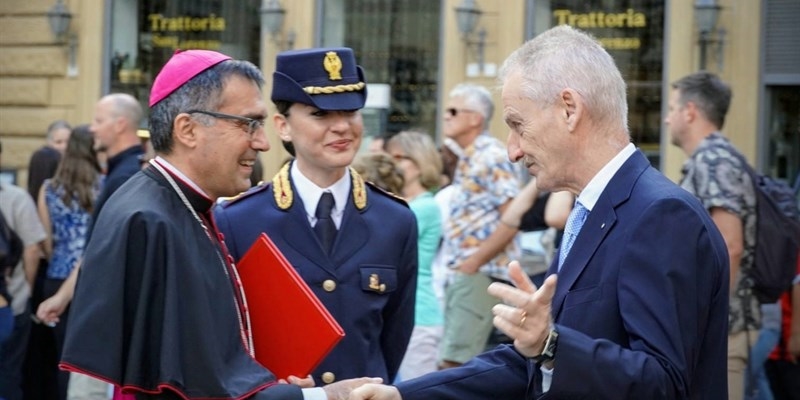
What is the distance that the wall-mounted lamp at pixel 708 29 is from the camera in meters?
13.9

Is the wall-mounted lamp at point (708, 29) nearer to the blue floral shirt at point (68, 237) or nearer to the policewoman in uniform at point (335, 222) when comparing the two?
the blue floral shirt at point (68, 237)

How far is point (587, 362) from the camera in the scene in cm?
288

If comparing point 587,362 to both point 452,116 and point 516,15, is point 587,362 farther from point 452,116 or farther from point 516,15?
point 516,15

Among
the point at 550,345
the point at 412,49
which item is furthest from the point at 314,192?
the point at 412,49

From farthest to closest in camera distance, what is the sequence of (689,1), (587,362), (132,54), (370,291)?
1. (132,54)
2. (689,1)
3. (370,291)
4. (587,362)

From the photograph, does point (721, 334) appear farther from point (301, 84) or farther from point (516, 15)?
point (516, 15)

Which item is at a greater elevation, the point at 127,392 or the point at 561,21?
the point at 561,21

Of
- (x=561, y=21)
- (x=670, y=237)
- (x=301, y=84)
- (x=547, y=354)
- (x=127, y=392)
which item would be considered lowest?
(x=127, y=392)

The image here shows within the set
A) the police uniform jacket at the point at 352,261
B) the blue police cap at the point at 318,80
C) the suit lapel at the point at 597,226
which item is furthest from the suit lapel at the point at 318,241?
the suit lapel at the point at 597,226

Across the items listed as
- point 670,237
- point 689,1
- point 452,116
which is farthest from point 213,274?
point 689,1

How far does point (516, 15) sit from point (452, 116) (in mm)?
6992

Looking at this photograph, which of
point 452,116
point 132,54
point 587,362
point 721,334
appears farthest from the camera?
point 132,54

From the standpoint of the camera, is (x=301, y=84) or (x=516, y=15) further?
(x=516, y=15)

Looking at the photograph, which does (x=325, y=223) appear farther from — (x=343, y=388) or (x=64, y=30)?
(x=64, y=30)
